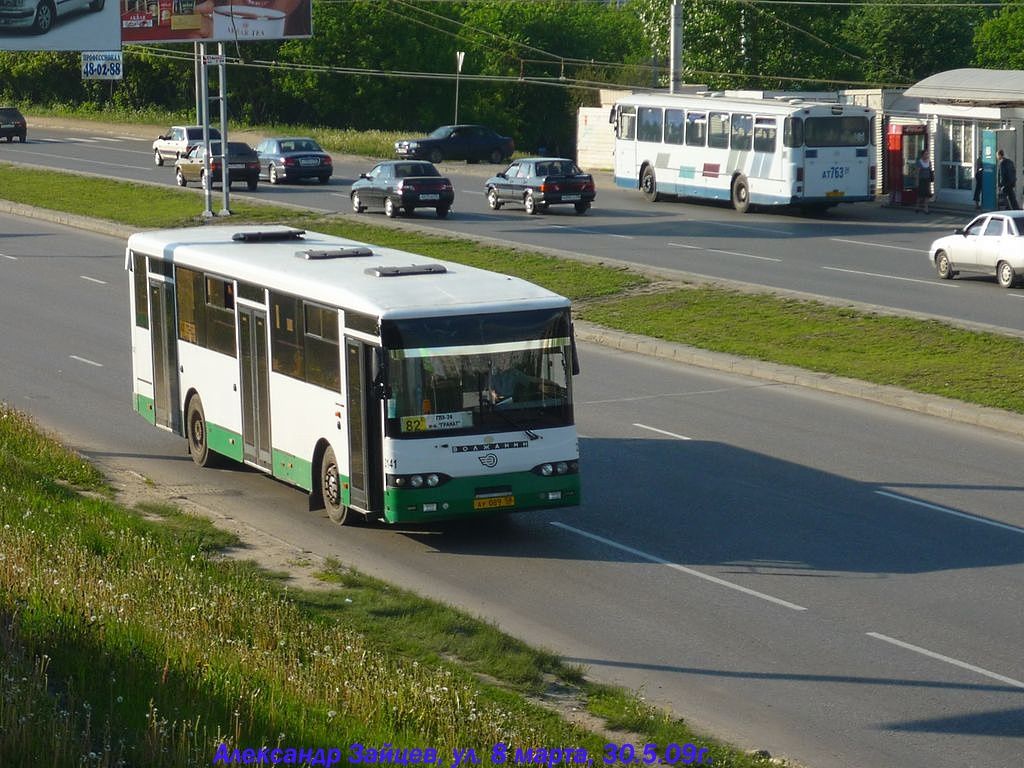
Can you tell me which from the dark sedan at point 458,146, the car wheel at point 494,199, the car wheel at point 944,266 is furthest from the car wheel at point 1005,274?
the dark sedan at point 458,146

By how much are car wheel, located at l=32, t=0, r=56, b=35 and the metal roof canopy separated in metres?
26.3

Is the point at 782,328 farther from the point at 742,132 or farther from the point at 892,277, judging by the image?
the point at 742,132

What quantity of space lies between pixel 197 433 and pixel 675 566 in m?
6.67

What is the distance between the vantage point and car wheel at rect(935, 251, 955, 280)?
32000 mm

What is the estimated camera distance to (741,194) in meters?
47.3

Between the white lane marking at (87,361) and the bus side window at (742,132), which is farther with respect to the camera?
the bus side window at (742,132)

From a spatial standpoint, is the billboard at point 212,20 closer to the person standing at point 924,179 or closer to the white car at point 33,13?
the white car at point 33,13

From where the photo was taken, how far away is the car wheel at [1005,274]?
99.7 ft

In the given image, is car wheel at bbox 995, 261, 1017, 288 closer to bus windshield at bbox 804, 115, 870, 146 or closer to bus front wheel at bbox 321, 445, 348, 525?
bus windshield at bbox 804, 115, 870, 146

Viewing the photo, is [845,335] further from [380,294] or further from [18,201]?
[18,201]

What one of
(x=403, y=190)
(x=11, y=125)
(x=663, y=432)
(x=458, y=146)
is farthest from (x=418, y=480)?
(x=11, y=125)

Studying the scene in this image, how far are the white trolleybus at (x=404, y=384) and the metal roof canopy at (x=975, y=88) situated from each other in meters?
32.6

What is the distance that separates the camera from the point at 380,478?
46.4ft

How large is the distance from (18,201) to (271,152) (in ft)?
34.9
